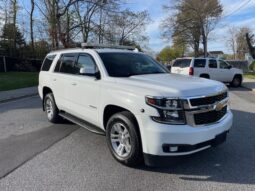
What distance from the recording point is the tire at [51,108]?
7.56 meters

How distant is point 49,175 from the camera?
4.52m

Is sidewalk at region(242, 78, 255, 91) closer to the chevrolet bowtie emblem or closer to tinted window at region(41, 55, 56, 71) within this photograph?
tinted window at region(41, 55, 56, 71)

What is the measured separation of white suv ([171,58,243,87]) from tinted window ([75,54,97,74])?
37.6 feet

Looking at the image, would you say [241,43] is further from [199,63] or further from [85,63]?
[85,63]

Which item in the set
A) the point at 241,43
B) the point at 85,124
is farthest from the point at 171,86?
the point at 241,43

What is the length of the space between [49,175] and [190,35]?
156 ft

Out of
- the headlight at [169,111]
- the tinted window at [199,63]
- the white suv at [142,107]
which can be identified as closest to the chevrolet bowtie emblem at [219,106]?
the white suv at [142,107]

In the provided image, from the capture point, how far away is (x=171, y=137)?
13.6ft

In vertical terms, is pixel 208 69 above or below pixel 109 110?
above

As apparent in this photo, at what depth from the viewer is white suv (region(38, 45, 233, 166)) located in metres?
4.22

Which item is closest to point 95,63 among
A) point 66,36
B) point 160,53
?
point 66,36

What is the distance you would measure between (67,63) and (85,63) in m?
0.98

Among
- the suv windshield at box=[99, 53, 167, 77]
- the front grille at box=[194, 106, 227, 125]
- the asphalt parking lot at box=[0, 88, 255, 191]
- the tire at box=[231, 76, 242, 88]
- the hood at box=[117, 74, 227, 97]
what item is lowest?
the asphalt parking lot at box=[0, 88, 255, 191]

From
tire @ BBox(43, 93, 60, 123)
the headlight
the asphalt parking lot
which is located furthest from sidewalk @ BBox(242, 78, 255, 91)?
the headlight
